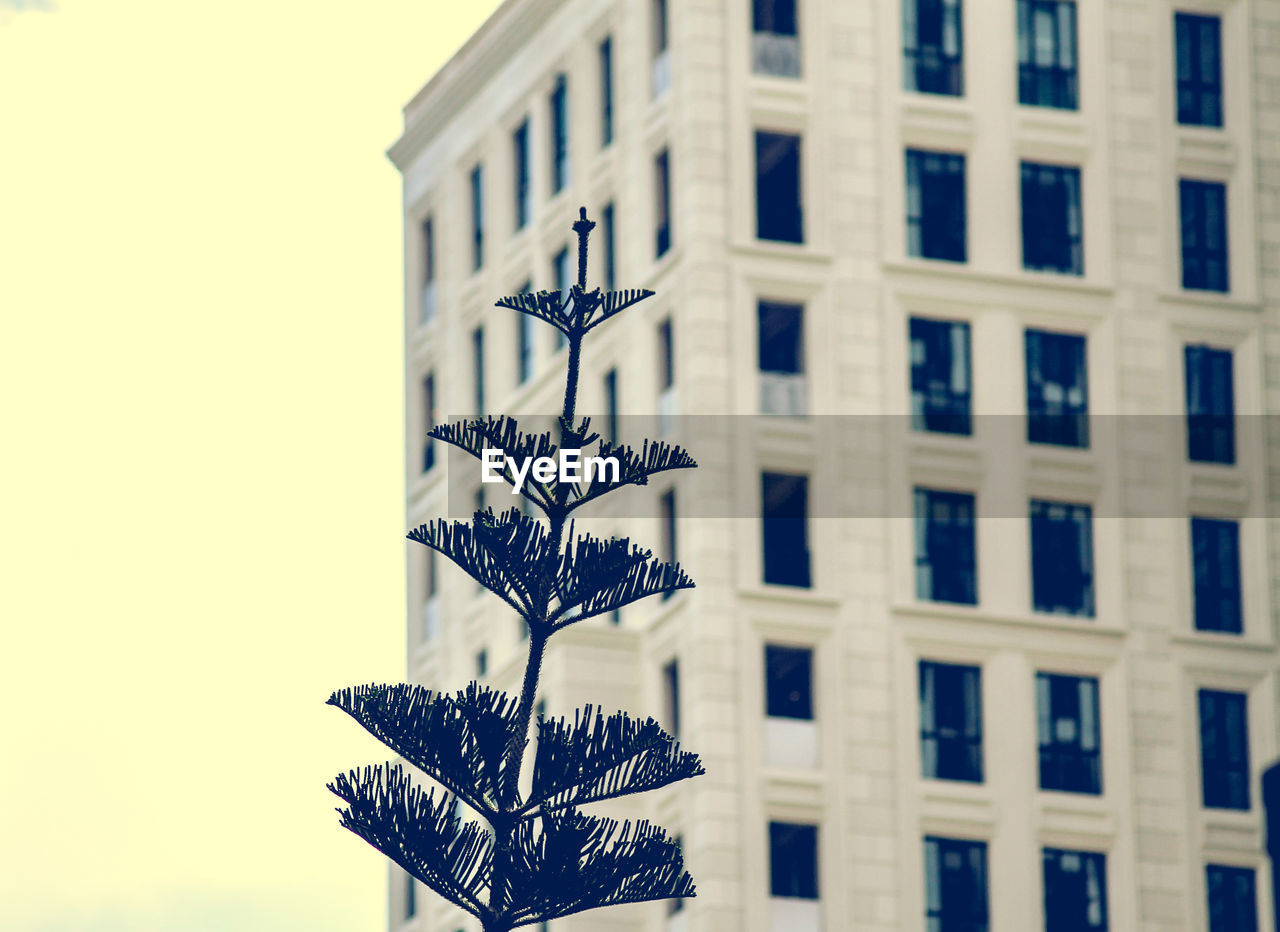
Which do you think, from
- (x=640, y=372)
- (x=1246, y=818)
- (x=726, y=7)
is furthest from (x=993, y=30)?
(x=1246, y=818)

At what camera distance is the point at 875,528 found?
48.3 m

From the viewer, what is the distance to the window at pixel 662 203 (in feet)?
165

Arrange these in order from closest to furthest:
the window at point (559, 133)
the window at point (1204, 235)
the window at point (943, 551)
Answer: the window at point (943, 551) → the window at point (1204, 235) → the window at point (559, 133)

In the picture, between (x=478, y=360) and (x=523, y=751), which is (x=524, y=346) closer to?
(x=478, y=360)

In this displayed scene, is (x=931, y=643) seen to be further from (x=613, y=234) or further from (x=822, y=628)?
(x=613, y=234)

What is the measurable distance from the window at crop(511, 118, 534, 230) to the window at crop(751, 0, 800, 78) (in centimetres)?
671

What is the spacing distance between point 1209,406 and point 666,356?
9.25 metres

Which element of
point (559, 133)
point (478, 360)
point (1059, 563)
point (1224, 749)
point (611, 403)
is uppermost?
point (559, 133)

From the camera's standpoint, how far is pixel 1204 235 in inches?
2060

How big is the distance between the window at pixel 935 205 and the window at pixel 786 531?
4.75 metres

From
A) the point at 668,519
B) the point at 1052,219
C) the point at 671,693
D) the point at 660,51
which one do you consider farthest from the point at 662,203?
the point at 671,693

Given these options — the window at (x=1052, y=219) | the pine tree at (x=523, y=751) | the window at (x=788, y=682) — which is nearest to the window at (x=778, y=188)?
the window at (x=1052, y=219)

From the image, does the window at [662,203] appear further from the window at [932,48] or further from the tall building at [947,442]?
the window at [932,48]

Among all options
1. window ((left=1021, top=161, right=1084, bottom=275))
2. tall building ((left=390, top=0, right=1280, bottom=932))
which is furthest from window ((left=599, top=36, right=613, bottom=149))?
window ((left=1021, top=161, right=1084, bottom=275))
